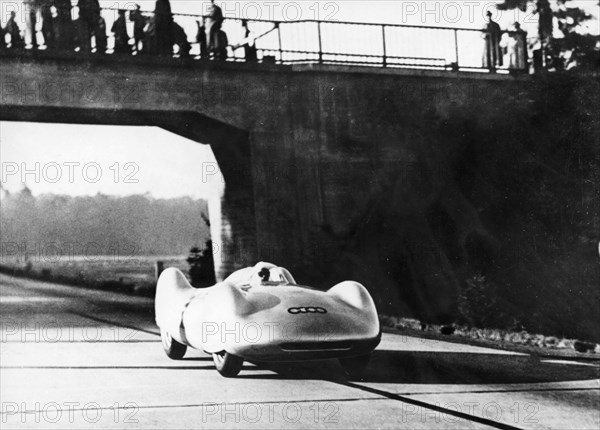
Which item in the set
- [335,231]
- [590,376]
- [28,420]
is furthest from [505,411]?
[28,420]

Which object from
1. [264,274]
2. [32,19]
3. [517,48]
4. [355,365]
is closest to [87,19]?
[32,19]

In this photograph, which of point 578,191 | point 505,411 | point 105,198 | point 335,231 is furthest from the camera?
point 578,191

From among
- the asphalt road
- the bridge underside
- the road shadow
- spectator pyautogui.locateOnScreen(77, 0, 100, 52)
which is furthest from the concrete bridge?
the asphalt road

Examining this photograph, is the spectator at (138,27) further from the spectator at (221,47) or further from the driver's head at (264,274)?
the driver's head at (264,274)

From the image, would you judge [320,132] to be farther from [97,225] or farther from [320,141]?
[97,225]

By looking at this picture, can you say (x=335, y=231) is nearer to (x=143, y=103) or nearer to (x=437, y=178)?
(x=437, y=178)

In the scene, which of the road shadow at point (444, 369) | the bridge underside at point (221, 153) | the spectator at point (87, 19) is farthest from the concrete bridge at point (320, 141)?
the road shadow at point (444, 369)

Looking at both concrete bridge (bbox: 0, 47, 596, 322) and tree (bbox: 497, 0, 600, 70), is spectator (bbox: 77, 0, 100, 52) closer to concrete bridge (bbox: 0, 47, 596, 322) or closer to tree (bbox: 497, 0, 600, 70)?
concrete bridge (bbox: 0, 47, 596, 322)
